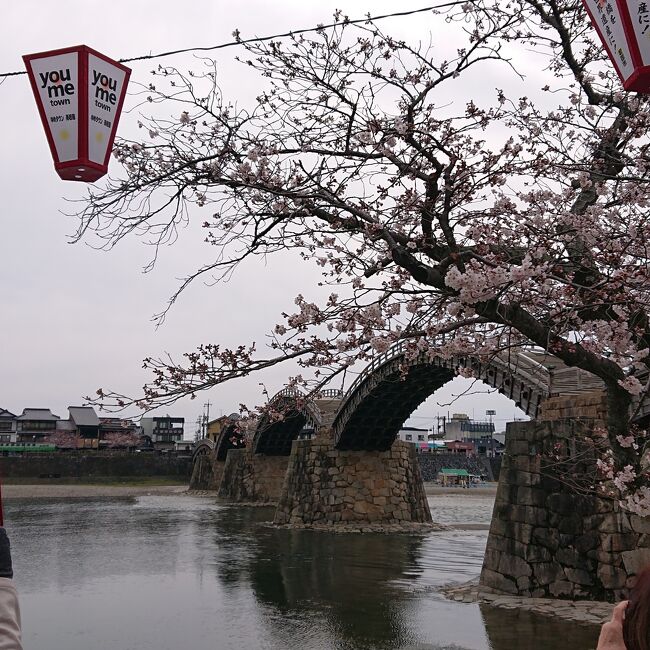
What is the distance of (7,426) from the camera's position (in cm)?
7462

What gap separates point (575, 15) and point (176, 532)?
2399 cm

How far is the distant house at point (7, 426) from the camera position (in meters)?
73.4

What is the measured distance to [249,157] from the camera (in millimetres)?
6301

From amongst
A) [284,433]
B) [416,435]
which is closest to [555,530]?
[284,433]

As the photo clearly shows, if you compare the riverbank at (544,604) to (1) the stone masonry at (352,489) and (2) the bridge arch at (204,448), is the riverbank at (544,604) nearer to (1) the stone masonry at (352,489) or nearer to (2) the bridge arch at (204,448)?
(1) the stone masonry at (352,489)

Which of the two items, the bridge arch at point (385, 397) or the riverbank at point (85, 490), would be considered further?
the riverbank at point (85, 490)

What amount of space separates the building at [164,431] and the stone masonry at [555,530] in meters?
77.1

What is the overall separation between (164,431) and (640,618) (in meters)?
89.0

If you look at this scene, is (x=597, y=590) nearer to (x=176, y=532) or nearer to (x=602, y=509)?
(x=602, y=509)

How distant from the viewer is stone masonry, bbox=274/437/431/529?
27812 millimetres

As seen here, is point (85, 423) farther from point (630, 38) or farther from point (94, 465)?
point (630, 38)

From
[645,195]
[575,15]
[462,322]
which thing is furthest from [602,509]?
[575,15]

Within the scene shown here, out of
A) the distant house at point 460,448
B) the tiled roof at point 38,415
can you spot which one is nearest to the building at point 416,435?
the distant house at point 460,448

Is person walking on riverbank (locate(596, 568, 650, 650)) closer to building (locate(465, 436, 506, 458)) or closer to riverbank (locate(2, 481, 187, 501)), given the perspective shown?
riverbank (locate(2, 481, 187, 501))
